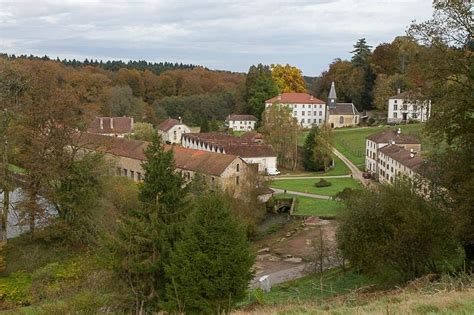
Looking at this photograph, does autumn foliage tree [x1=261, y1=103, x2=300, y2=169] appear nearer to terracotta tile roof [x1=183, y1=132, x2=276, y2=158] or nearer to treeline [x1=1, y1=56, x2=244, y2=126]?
terracotta tile roof [x1=183, y1=132, x2=276, y2=158]

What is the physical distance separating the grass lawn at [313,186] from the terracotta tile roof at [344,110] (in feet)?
96.6

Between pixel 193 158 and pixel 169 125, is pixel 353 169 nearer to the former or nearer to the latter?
pixel 193 158

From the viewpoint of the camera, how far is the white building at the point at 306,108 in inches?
3209

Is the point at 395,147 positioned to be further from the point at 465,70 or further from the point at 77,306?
the point at 77,306

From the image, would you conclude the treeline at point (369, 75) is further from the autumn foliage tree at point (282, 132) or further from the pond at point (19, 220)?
the pond at point (19, 220)

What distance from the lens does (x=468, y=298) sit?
1037 cm

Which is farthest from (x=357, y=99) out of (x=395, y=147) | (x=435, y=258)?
(x=435, y=258)

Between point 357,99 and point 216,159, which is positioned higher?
point 357,99

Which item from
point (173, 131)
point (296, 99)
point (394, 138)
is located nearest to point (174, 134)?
point (173, 131)

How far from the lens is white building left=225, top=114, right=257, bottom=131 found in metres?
79.5

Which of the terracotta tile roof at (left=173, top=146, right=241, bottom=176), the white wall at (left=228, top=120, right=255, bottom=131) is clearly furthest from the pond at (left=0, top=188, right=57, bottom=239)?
the white wall at (left=228, top=120, right=255, bottom=131)

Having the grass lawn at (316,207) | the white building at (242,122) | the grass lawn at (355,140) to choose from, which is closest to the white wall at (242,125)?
the white building at (242,122)

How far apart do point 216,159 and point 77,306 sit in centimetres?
3045

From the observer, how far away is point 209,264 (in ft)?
50.1
